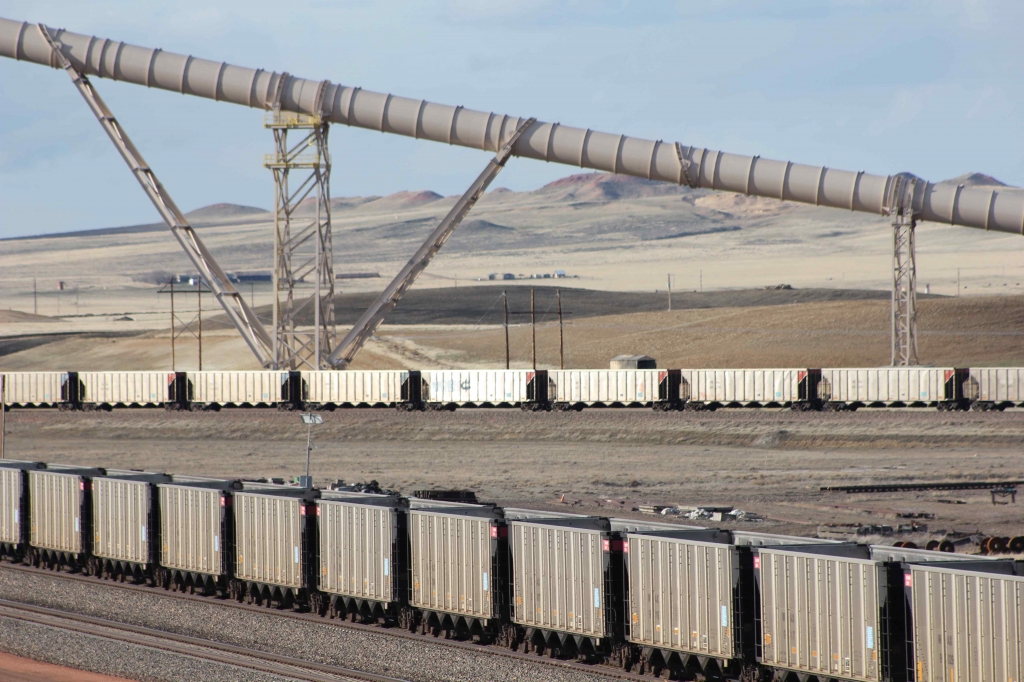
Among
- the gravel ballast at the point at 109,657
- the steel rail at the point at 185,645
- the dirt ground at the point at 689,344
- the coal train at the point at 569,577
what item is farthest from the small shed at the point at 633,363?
the gravel ballast at the point at 109,657

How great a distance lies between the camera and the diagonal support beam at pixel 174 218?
59.0 m

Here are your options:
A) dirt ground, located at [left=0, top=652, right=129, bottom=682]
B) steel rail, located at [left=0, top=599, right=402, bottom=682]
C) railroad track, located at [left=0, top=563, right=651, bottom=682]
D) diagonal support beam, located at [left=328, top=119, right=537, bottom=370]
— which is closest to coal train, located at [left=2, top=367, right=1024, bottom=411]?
diagonal support beam, located at [left=328, top=119, right=537, bottom=370]

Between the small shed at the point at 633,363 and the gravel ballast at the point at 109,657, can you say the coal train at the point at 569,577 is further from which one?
the small shed at the point at 633,363

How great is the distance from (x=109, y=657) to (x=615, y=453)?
36.8m

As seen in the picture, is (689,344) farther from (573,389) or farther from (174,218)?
(174,218)

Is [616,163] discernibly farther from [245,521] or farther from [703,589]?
[703,589]

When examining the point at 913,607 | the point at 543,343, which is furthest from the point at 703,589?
the point at 543,343

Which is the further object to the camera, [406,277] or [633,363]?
[633,363]

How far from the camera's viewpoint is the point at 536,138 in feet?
178

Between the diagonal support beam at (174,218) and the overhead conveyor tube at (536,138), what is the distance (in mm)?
1669

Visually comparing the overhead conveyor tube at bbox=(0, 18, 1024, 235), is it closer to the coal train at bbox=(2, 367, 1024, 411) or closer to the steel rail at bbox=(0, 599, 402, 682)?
the coal train at bbox=(2, 367, 1024, 411)

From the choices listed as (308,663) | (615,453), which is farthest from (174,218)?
(308,663)

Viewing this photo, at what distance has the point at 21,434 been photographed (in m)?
71.5

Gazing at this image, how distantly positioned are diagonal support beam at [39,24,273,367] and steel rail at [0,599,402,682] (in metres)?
31.7
